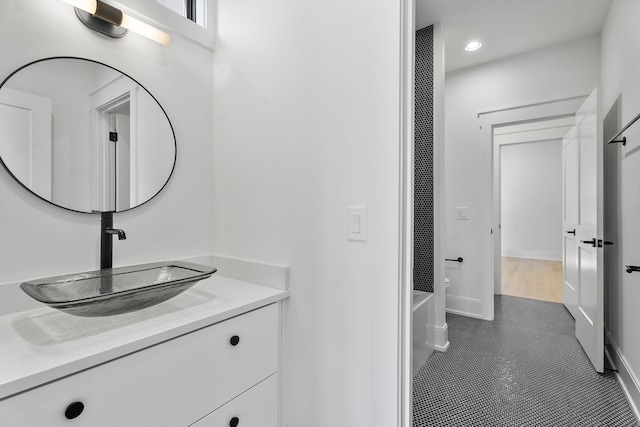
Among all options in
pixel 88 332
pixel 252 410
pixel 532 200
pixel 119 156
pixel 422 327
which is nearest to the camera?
pixel 88 332

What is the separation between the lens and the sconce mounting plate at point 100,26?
1.15m

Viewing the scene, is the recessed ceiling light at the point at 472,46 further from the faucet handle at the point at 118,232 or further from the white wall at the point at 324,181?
the faucet handle at the point at 118,232

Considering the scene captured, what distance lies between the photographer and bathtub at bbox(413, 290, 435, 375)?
207 centimetres

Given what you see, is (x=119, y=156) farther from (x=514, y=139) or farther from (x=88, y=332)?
(x=514, y=139)

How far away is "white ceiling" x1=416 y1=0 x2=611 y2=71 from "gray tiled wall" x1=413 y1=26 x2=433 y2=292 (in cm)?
23

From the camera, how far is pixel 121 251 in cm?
127

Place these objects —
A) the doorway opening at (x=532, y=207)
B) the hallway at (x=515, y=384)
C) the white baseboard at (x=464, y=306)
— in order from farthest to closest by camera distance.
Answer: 1. the doorway opening at (x=532, y=207)
2. the white baseboard at (x=464, y=306)
3. the hallway at (x=515, y=384)

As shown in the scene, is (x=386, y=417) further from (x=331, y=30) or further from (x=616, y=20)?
(x=616, y=20)

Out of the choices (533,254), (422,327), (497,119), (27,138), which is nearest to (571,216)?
(497,119)

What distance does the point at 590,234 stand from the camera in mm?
2207

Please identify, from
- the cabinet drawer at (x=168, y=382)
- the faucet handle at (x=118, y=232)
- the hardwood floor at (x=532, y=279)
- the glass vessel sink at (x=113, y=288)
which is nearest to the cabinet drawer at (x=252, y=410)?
the cabinet drawer at (x=168, y=382)

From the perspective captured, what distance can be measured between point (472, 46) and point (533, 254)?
5317mm

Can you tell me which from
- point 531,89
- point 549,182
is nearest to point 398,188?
point 531,89

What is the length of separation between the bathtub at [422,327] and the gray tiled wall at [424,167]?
0.18 metres
